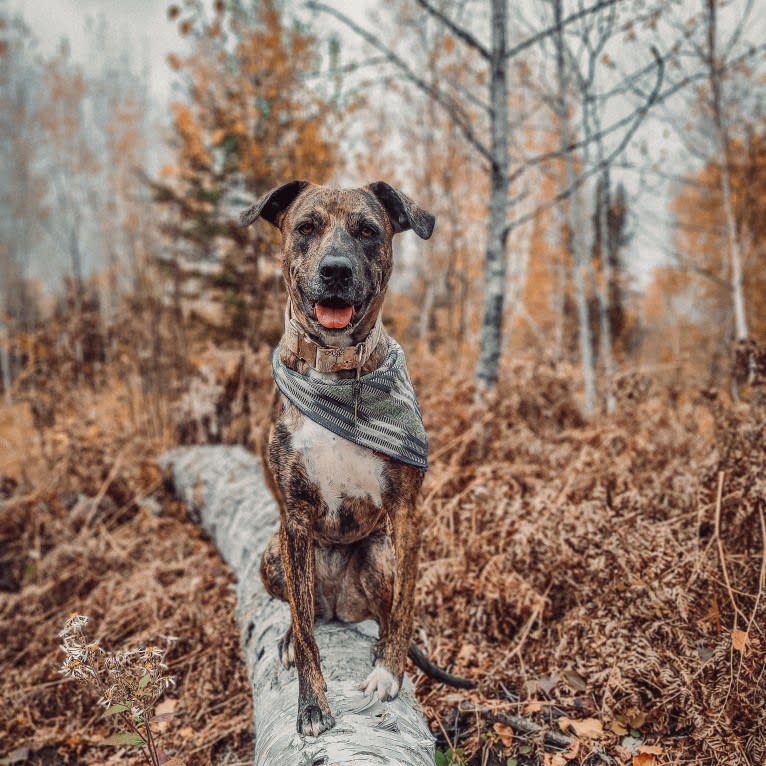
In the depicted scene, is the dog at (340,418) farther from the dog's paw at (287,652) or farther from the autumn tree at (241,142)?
the autumn tree at (241,142)

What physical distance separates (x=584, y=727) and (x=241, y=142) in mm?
8258

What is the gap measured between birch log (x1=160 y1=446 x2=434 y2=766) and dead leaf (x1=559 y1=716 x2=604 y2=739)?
68 centimetres

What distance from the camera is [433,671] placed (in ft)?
7.88

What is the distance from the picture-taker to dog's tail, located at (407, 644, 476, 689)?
236cm

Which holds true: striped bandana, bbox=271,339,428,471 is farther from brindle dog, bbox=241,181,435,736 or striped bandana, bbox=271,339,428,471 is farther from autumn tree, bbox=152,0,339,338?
autumn tree, bbox=152,0,339,338

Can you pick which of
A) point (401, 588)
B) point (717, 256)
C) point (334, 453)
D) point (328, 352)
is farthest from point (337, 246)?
point (717, 256)

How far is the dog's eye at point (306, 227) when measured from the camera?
204 cm

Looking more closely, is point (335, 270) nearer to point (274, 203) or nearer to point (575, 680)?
point (274, 203)

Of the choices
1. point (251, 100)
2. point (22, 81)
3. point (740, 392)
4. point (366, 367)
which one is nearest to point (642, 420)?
point (740, 392)

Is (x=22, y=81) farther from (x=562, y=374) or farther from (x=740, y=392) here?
(x=740, y=392)

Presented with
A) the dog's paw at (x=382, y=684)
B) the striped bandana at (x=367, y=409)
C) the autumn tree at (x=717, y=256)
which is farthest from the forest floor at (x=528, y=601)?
the autumn tree at (x=717, y=256)

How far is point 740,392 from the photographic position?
13.6 feet

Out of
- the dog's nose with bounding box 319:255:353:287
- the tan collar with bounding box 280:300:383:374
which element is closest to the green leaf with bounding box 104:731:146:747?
the tan collar with bounding box 280:300:383:374

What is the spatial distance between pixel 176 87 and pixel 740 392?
10171mm
